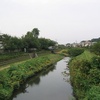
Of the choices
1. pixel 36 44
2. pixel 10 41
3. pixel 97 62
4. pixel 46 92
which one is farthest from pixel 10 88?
pixel 36 44

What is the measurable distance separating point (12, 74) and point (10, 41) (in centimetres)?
2795

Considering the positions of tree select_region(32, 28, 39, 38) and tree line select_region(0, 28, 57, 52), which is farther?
tree select_region(32, 28, 39, 38)

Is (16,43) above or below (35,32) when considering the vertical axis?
below

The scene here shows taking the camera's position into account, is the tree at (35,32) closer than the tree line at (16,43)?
No

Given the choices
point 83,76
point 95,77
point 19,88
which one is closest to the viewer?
point 95,77

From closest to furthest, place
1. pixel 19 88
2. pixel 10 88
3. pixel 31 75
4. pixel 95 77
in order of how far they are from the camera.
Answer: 1. pixel 95 77
2. pixel 10 88
3. pixel 19 88
4. pixel 31 75

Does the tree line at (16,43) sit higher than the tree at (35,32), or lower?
lower

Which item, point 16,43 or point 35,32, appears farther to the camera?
point 35,32

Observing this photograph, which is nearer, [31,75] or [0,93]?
[0,93]

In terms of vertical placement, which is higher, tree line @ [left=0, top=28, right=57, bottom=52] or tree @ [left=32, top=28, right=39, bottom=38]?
tree @ [left=32, top=28, right=39, bottom=38]

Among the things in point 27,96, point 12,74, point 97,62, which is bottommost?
point 27,96

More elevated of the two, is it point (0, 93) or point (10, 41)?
point (10, 41)

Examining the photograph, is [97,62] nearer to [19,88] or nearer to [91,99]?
[91,99]

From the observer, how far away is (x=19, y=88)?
72.1 ft
